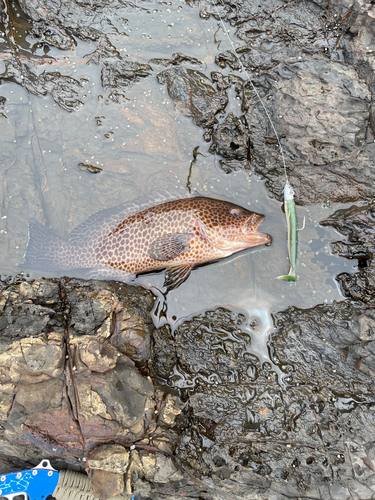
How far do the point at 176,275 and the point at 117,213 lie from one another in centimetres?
145

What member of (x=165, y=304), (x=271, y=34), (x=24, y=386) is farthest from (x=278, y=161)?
(x=24, y=386)

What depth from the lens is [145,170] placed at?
210 inches

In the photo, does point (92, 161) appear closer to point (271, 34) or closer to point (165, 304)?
point (165, 304)

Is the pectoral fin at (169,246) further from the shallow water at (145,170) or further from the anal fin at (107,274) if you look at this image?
the anal fin at (107,274)

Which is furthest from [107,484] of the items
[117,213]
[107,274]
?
[117,213]

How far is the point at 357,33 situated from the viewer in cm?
467

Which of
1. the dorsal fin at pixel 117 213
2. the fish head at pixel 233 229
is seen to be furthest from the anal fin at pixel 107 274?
the fish head at pixel 233 229

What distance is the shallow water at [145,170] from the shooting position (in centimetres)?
514

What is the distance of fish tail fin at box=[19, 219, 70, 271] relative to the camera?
16.7 ft

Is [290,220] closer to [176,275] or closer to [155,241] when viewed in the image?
[176,275]

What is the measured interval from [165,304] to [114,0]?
517 cm

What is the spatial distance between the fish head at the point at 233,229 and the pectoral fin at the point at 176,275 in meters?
0.62

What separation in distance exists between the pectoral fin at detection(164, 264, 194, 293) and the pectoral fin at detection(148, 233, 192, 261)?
0.25 metres

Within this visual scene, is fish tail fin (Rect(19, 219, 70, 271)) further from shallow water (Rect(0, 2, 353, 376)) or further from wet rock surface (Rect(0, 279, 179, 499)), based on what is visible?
wet rock surface (Rect(0, 279, 179, 499))
